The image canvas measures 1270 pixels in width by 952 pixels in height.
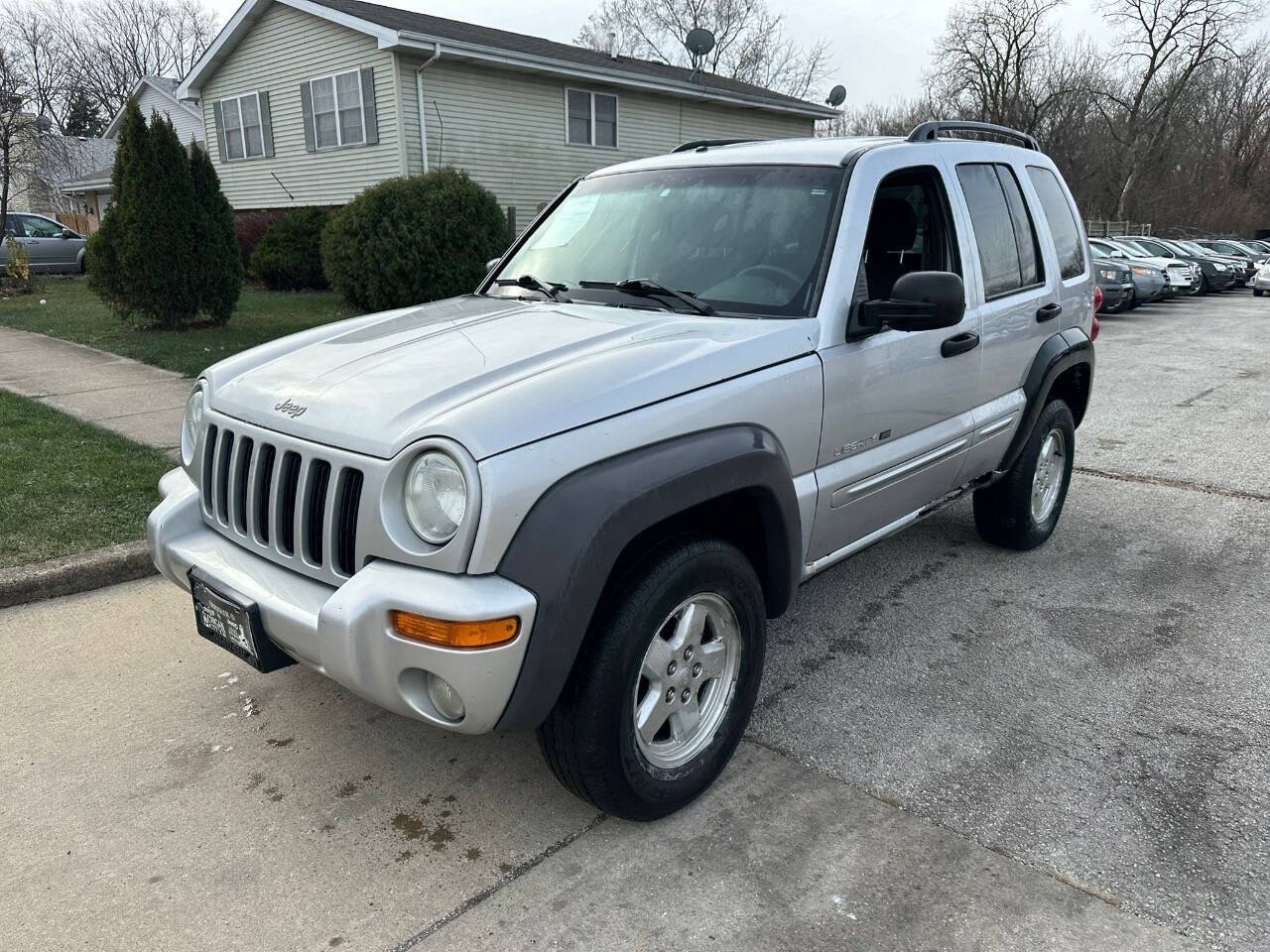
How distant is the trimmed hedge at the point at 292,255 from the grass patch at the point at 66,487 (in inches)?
475

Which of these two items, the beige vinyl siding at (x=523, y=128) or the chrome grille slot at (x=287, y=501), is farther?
the beige vinyl siding at (x=523, y=128)

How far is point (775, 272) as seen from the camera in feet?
10.8

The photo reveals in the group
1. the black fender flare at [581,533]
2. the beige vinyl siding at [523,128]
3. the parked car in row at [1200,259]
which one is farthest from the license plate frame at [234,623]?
the parked car in row at [1200,259]

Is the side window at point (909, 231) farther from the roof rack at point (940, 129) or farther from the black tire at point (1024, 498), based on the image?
the black tire at point (1024, 498)

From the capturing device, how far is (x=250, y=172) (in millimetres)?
22062

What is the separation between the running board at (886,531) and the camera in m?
3.36

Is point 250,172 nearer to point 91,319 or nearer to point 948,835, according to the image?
point 91,319

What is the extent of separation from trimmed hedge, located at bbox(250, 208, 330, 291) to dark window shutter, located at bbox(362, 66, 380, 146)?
1.77 metres

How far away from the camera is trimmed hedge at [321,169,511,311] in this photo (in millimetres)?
12344

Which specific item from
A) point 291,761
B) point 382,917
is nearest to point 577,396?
point 382,917

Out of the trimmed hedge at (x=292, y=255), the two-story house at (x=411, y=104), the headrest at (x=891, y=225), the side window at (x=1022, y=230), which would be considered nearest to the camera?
the headrest at (x=891, y=225)

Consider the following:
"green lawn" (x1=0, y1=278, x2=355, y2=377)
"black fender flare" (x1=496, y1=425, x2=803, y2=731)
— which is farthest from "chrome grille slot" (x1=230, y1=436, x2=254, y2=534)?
"green lawn" (x1=0, y1=278, x2=355, y2=377)

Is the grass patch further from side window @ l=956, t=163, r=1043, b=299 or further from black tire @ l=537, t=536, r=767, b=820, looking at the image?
side window @ l=956, t=163, r=1043, b=299

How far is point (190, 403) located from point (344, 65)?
17.7 metres
